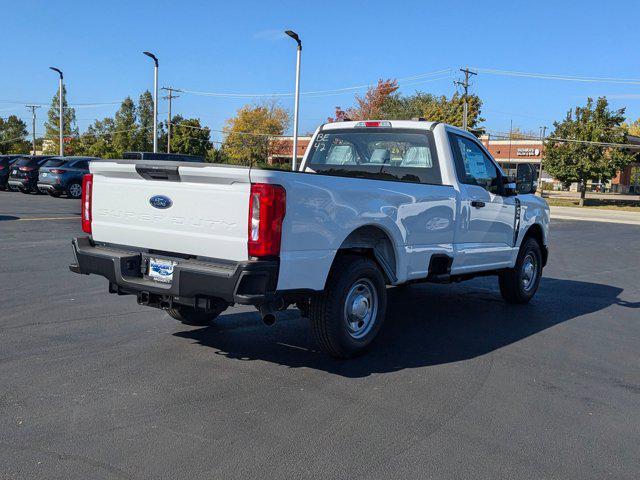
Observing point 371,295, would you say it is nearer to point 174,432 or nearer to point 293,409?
point 293,409

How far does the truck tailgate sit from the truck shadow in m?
1.26

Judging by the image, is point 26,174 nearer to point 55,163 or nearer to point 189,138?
point 55,163

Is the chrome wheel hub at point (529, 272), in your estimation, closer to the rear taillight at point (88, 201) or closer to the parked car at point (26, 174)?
the rear taillight at point (88, 201)

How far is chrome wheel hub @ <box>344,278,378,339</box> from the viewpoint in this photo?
5367mm

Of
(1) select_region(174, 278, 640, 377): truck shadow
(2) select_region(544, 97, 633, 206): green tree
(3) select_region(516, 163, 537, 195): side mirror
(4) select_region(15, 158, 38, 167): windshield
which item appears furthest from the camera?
(2) select_region(544, 97, 633, 206): green tree

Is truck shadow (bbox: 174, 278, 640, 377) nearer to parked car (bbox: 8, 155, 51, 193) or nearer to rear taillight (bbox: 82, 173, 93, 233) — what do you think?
rear taillight (bbox: 82, 173, 93, 233)

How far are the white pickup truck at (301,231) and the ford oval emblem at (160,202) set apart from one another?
1 cm

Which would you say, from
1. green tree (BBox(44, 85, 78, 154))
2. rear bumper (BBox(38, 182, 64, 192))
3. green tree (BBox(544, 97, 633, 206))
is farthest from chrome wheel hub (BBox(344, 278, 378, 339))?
green tree (BBox(44, 85, 78, 154))

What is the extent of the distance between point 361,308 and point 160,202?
1.94 meters

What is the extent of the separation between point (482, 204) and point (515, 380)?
2428mm

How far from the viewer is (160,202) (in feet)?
16.0

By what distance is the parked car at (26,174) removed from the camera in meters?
26.2

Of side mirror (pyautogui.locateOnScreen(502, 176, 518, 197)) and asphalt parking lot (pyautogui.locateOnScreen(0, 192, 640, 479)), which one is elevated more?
side mirror (pyautogui.locateOnScreen(502, 176, 518, 197))

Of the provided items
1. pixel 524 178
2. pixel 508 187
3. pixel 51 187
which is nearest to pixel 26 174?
pixel 51 187
